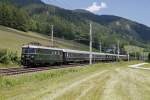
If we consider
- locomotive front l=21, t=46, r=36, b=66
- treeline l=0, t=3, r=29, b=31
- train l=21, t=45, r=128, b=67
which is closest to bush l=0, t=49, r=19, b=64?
train l=21, t=45, r=128, b=67

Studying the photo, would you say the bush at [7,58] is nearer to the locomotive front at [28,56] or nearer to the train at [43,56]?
the train at [43,56]

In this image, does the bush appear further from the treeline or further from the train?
the treeline

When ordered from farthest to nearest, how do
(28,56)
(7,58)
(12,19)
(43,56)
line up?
(12,19) → (7,58) → (43,56) → (28,56)

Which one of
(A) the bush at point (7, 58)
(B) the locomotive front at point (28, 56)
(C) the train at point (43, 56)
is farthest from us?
(A) the bush at point (7, 58)

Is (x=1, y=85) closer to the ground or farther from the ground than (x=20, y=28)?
closer to the ground

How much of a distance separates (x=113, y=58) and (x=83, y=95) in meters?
121

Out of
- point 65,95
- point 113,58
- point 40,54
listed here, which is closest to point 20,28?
point 113,58

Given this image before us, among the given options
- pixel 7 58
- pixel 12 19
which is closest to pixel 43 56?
pixel 7 58

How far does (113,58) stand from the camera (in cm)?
14350

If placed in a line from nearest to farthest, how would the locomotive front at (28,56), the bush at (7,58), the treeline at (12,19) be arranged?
the locomotive front at (28,56) < the bush at (7,58) < the treeline at (12,19)

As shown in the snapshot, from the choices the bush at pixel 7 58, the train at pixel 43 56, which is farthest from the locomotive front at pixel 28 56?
the bush at pixel 7 58

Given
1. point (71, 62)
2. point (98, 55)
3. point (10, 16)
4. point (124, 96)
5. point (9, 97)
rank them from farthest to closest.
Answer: point (10, 16) → point (98, 55) → point (71, 62) → point (124, 96) → point (9, 97)

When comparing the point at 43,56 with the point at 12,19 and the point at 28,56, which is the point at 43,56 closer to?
the point at 28,56

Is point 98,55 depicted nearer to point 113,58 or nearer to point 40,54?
point 113,58
